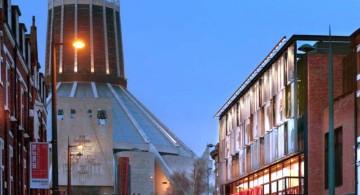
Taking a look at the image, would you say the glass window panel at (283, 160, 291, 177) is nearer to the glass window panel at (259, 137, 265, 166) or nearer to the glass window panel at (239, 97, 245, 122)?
the glass window panel at (259, 137, 265, 166)

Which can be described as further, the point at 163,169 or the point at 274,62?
the point at 163,169

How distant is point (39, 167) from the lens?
1395 inches

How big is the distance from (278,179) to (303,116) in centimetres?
470

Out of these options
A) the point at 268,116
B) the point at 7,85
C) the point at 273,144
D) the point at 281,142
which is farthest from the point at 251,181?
the point at 7,85

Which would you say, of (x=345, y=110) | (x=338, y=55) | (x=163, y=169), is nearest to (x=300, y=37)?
(x=338, y=55)

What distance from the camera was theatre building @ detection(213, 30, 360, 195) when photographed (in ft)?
136

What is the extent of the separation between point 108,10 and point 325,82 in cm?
13240

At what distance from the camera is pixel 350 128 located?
4056cm

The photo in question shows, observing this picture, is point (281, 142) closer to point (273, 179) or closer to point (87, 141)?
point (273, 179)

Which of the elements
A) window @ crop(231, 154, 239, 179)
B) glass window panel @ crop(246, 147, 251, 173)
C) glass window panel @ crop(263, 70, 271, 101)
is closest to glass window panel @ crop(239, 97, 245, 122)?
glass window panel @ crop(246, 147, 251, 173)

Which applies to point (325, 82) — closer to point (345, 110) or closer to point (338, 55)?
point (338, 55)

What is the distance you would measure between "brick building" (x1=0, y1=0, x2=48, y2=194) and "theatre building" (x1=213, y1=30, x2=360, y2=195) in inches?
502

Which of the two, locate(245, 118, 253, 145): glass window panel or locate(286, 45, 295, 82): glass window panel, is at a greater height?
locate(286, 45, 295, 82): glass window panel

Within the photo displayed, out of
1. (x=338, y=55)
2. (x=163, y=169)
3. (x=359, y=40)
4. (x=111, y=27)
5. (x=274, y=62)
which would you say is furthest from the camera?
(x=111, y=27)
